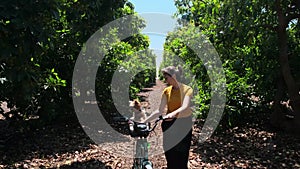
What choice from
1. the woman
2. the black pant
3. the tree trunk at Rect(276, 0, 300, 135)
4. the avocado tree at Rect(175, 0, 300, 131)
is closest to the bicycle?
the woman

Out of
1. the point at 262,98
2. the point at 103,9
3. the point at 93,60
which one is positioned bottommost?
the point at 262,98

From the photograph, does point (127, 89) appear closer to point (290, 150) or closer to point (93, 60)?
point (93, 60)

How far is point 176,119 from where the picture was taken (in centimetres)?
356

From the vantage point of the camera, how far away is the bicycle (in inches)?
132

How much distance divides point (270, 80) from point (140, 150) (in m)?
3.96

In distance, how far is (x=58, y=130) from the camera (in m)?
6.89

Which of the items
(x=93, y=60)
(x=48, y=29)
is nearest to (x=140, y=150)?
(x=48, y=29)

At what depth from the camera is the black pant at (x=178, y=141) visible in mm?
3584

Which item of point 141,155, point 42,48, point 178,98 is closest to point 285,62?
point 178,98

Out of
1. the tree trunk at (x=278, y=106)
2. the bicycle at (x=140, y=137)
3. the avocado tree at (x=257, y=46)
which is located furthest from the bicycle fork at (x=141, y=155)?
the tree trunk at (x=278, y=106)

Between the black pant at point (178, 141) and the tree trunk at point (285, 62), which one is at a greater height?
the tree trunk at point (285, 62)

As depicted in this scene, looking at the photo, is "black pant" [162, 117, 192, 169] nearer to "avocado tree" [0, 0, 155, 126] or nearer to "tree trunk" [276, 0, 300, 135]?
"avocado tree" [0, 0, 155, 126]

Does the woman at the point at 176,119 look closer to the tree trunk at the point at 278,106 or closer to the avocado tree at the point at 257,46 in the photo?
the avocado tree at the point at 257,46

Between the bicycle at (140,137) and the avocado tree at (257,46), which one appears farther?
the avocado tree at (257,46)
